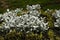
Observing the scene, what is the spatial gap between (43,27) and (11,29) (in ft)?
3.62

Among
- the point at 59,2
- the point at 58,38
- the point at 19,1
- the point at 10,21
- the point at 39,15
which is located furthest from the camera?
the point at 19,1

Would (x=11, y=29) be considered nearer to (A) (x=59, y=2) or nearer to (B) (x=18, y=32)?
(B) (x=18, y=32)

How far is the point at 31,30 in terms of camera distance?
893 centimetres

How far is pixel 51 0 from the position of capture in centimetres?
2541

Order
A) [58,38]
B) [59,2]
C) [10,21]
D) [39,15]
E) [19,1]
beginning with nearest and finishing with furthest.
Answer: [58,38] → [10,21] → [39,15] → [59,2] → [19,1]

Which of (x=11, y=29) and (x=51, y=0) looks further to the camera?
(x=51, y=0)

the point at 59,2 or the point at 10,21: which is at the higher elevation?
the point at 10,21

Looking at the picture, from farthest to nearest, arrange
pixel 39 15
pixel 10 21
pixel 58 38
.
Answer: pixel 39 15, pixel 10 21, pixel 58 38

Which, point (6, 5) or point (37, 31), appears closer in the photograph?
point (37, 31)

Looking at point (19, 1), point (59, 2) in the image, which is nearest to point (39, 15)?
point (59, 2)

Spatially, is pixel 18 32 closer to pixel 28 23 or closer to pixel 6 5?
pixel 28 23

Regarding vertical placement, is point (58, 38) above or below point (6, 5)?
above

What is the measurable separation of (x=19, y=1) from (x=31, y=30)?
17.5 m

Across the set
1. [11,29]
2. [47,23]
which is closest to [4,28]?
[11,29]
